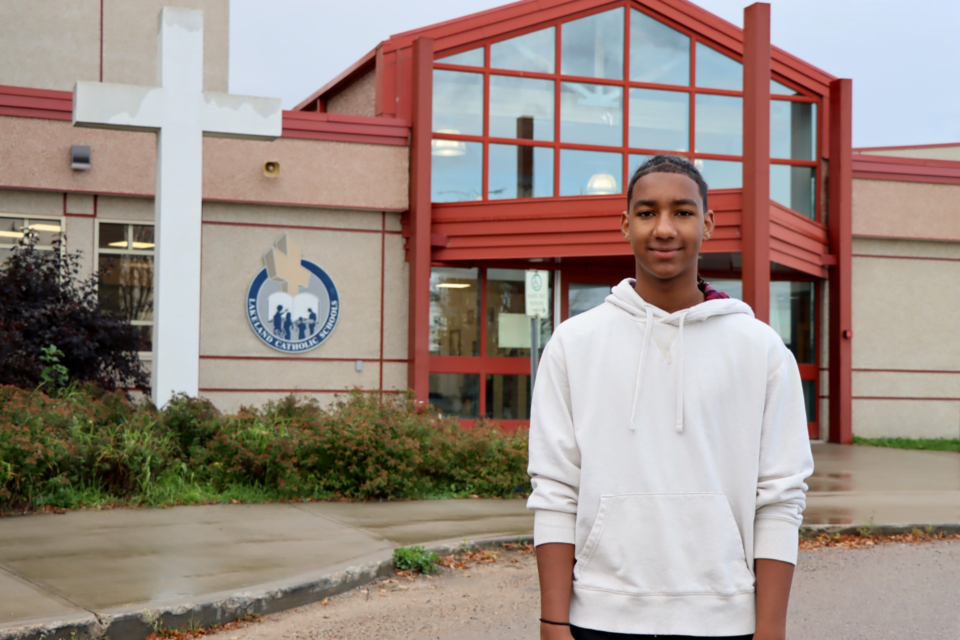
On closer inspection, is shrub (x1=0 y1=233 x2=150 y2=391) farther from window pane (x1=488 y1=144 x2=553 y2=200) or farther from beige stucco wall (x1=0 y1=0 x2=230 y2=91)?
window pane (x1=488 y1=144 x2=553 y2=200)

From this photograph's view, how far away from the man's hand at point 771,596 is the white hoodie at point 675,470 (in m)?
0.03

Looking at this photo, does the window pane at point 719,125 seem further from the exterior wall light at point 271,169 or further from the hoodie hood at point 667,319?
the hoodie hood at point 667,319

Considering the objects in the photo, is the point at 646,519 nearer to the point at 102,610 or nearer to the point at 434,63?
the point at 102,610

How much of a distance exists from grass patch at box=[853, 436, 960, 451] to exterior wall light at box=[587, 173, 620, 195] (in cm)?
645

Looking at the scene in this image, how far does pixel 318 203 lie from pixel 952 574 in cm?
1097

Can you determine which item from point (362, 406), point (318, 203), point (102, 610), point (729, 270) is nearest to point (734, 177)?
point (729, 270)

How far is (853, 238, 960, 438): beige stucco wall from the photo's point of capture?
17844 millimetres

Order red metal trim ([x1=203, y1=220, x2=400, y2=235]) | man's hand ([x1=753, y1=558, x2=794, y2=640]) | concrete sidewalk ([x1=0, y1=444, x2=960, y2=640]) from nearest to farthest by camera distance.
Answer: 1. man's hand ([x1=753, y1=558, x2=794, y2=640])
2. concrete sidewalk ([x1=0, y1=444, x2=960, y2=640])
3. red metal trim ([x1=203, y1=220, x2=400, y2=235])

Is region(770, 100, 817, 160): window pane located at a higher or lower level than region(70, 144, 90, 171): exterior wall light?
higher

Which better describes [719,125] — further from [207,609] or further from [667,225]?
[667,225]

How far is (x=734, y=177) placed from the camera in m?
17.3

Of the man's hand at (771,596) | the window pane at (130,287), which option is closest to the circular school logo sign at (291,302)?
the window pane at (130,287)

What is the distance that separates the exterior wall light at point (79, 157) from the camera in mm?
14125

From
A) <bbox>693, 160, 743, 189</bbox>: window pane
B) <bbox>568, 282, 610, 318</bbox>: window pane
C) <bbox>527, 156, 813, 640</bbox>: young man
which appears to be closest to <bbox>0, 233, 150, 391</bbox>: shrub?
<bbox>568, 282, 610, 318</bbox>: window pane
